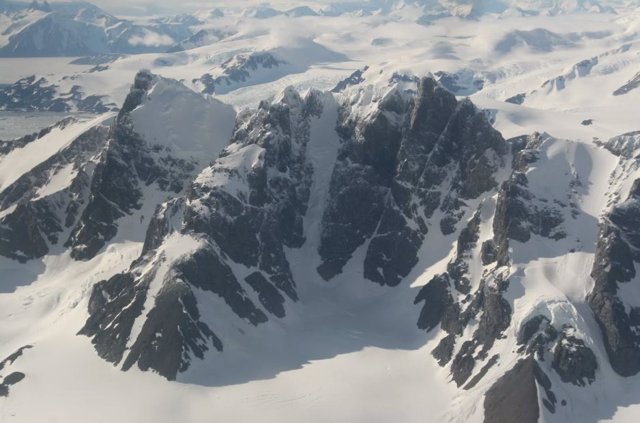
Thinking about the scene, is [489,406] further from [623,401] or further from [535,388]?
[623,401]

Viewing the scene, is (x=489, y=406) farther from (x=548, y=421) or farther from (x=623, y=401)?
(x=623, y=401)

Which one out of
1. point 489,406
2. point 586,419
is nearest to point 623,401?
point 586,419

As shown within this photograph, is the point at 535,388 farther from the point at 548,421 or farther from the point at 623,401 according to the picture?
the point at 623,401

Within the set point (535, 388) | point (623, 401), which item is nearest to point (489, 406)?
point (535, 388)

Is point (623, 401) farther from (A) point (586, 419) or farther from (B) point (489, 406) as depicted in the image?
(B) point (489, 406)

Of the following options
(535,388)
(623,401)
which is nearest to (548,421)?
(535,388)
